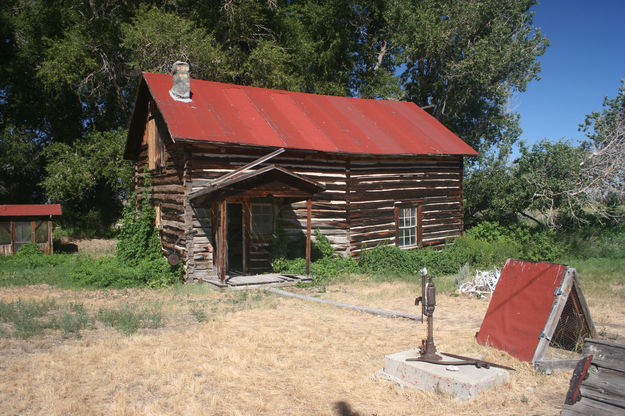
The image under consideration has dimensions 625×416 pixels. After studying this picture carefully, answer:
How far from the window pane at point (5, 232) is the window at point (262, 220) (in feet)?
32.4

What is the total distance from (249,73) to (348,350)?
69.7 feet

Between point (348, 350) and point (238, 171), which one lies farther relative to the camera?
point (238, 171)

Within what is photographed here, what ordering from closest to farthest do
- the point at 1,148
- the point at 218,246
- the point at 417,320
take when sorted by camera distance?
the point at 417,320 < the point at 218,246 < the point at 1,148

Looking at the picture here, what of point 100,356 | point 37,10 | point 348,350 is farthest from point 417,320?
point 37,10

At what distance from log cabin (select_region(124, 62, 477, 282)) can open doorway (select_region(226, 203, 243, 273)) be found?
0.10ft

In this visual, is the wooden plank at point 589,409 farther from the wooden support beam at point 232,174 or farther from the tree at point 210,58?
the tree at point 210,58

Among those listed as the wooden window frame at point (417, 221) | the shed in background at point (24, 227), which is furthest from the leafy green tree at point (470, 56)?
the shed in background at point (24, 227)

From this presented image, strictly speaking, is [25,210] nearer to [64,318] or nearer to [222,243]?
[222,243]

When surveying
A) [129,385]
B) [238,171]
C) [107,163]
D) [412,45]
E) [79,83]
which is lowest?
[129,385]

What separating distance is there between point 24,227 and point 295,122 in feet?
35.2

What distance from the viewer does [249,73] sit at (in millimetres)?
26141

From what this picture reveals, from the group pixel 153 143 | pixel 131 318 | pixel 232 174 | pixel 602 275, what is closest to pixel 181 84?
pixel 153 143

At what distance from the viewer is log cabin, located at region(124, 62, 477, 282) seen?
13.3 m

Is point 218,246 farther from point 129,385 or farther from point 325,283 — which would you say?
point 129,385
